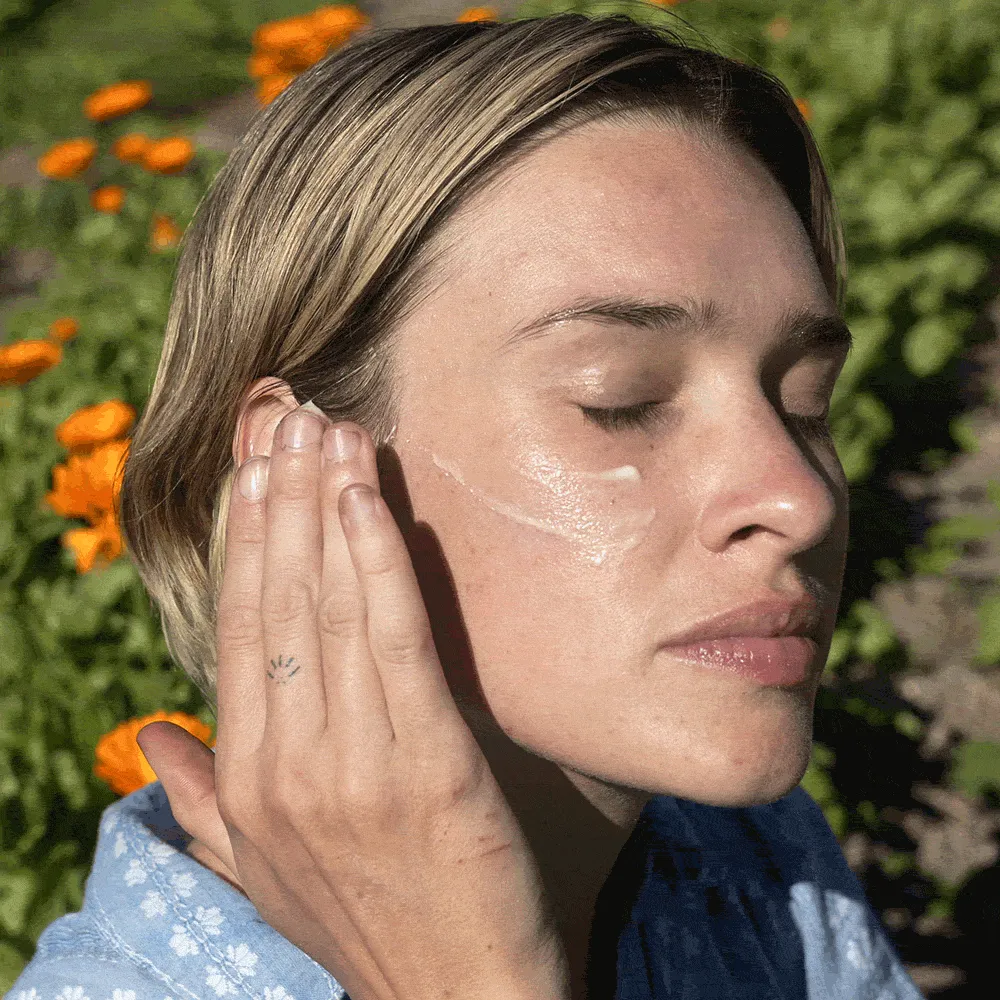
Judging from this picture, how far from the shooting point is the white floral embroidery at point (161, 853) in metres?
1.83

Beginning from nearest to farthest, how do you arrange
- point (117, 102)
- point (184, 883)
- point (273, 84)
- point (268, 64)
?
point (184, 883) → point (273, 84) → point (268, 64) → point (117, 102)

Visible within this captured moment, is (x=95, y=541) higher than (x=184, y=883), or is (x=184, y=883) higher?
(x=184, y=883)

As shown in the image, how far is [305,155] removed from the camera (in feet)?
6.15

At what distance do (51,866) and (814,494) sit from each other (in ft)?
6.51

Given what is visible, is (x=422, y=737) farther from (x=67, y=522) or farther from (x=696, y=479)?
(x=67, y=522)

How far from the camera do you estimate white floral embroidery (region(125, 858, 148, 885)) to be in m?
1.80

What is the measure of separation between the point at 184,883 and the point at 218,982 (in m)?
0.16

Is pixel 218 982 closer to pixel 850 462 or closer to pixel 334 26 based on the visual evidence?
pixel 850 462

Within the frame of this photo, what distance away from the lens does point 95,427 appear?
321 centimetres

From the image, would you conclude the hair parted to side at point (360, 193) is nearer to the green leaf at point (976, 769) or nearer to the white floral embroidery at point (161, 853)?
the white floral embroidery at point (161, 853)

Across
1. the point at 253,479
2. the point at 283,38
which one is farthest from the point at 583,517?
the point at 283,38

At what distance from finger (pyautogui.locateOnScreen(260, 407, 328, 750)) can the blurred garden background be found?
112 centimetres

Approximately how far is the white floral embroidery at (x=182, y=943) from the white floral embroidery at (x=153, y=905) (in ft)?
0.11

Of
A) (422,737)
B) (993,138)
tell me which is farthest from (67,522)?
(993,138)
